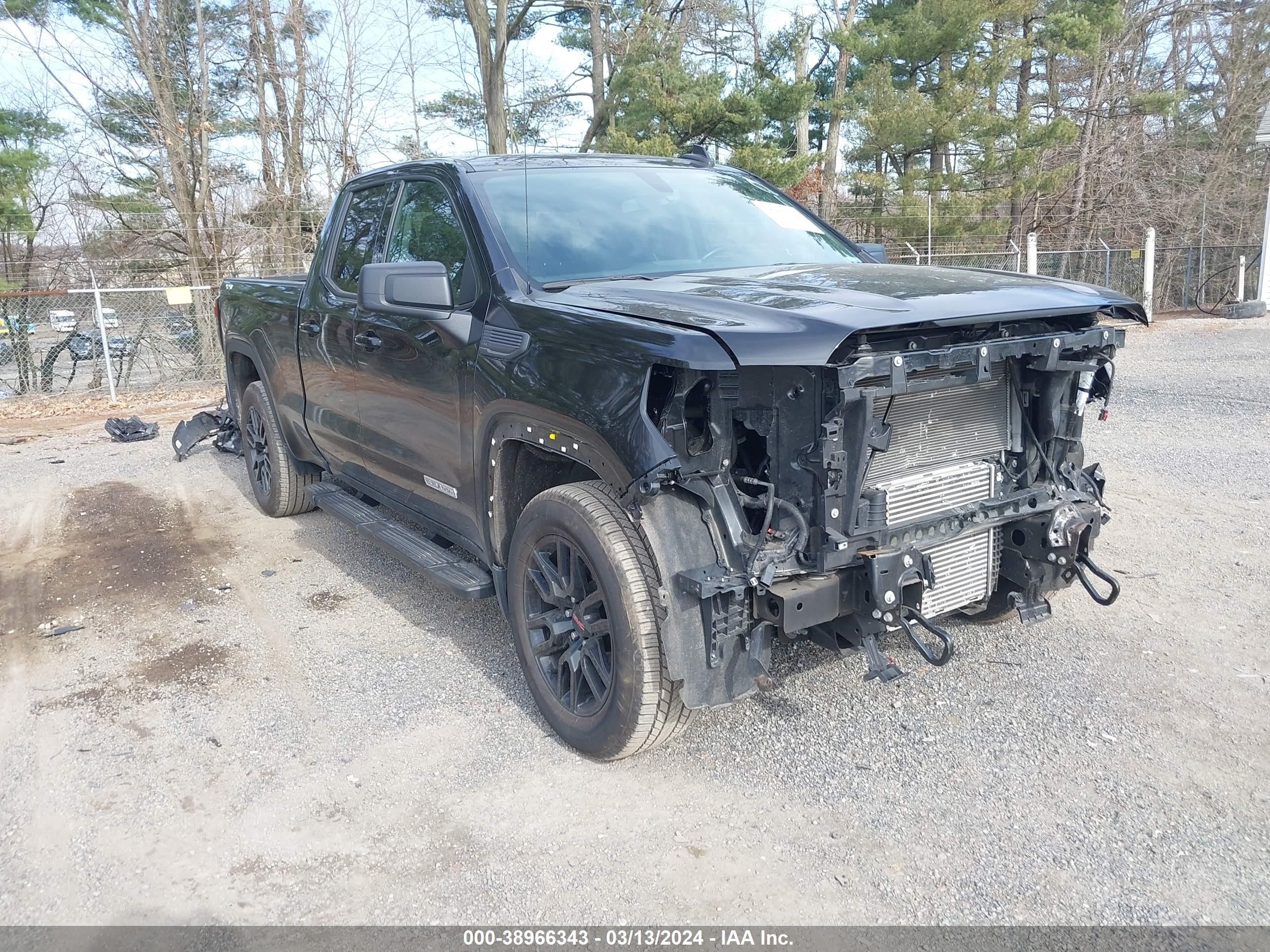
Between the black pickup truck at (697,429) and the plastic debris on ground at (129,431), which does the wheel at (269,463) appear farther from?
the plastic debris on ground at (129,431)

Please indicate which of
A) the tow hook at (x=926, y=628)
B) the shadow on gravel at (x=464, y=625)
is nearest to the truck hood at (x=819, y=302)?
the tow hook at (x=926, y=628)

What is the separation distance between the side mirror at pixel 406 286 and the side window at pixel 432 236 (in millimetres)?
273

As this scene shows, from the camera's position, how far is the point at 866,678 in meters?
3.00

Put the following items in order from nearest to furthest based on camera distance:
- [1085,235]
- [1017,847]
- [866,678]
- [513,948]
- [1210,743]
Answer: [513,948], [1017,847], [866,678], [1210,743], [1085,235]

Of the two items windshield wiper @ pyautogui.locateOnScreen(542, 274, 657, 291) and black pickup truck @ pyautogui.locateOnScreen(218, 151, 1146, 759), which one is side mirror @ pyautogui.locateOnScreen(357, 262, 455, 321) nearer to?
black pickup truck @ pyautogui.locateOnScreen(218, 151, 1146, 759)

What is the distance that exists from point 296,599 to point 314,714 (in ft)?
4.66

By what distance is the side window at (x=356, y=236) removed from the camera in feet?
15.4

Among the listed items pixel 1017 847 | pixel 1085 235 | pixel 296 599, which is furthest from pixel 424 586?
pixel 1085 235

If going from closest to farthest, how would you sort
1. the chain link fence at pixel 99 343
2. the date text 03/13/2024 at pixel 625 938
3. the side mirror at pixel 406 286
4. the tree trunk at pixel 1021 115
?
the date text 03/13/2024 at pixel 625 938
the side mirror at pixel 406 286
the chain link fence at pixel 99 343
the tree trunk at pixel 1021 115

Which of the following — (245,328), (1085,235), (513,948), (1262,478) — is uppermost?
(1085,235)

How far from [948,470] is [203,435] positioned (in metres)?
7.46

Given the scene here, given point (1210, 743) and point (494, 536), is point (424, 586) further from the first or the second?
point (1210, 743)

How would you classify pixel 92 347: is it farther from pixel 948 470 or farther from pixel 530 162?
pixel 948 470

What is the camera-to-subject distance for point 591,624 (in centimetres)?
316
